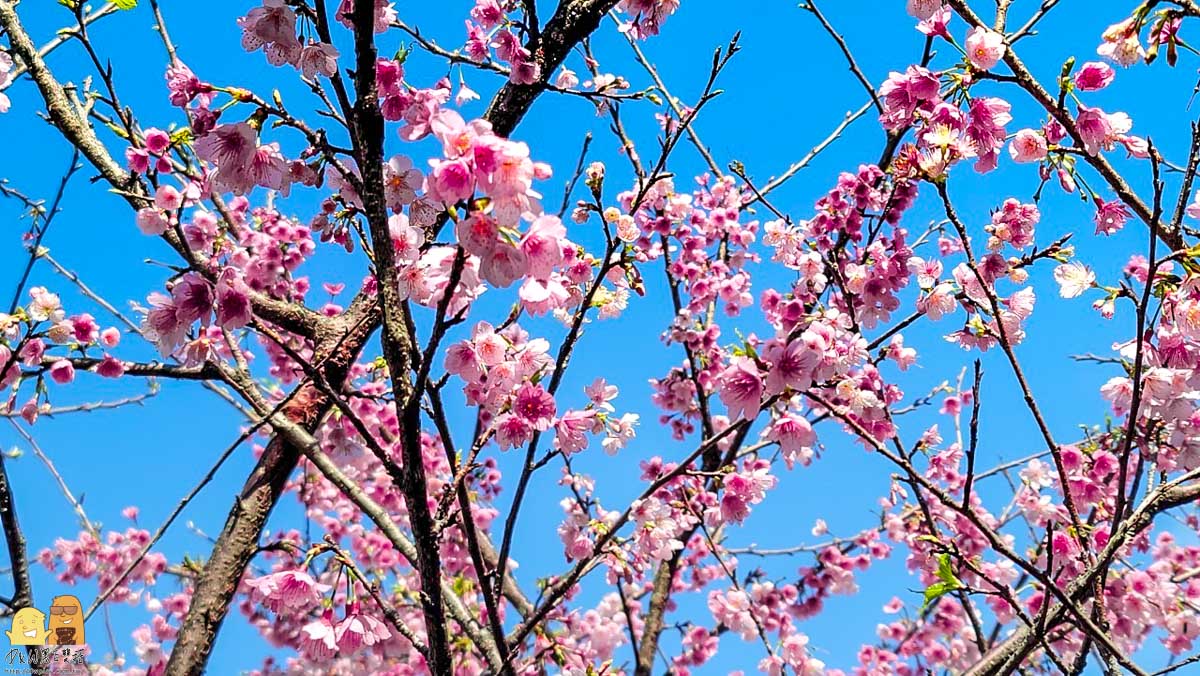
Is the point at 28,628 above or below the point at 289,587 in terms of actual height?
above

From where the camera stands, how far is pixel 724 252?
4.96 meters

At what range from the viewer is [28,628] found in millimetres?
2959

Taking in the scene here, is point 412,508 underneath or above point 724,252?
underneath

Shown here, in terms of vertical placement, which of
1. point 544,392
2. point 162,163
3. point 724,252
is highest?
point 724,252

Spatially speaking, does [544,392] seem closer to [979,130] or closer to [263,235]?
[979,130]

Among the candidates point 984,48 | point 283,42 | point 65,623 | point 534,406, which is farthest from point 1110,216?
point 65,623

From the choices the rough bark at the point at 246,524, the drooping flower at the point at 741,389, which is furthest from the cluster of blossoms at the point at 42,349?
the drooping flower at the point at 741,389

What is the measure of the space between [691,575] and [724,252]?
8.20 ft

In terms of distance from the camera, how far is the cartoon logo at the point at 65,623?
3.05 m

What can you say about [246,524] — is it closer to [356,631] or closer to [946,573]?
[356,631]

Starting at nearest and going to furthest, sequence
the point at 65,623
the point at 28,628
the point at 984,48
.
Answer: the point at 984,48, the point at 28,628, the point at 65,623

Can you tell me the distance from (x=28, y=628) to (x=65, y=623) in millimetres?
160

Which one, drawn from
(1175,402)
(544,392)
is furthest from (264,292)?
(1175,402)

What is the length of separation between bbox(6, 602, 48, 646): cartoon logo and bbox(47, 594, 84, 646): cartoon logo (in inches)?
1.9
